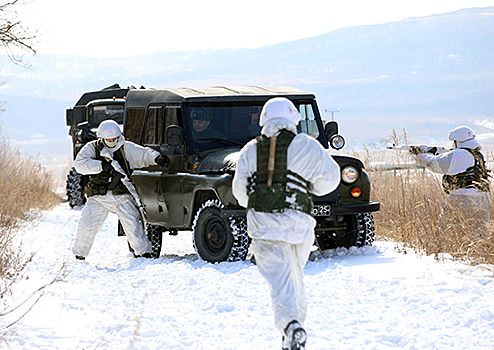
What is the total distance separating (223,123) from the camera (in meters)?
9.16

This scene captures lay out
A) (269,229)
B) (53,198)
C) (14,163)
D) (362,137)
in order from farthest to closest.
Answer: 1. (362,137)
2. (53,198)
3. (14,163)
4. (269,229)

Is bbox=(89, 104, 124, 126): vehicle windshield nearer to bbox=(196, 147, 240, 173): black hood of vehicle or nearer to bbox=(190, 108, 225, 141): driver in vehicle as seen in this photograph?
bbox=(190, 108, 225, 141): driver in vehicle

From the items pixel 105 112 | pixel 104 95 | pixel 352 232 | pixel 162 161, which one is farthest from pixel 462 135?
pixel 104 95

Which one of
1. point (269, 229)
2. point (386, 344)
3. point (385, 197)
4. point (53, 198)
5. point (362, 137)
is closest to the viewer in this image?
point (269, 229)

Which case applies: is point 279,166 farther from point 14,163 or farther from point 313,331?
point 14,163

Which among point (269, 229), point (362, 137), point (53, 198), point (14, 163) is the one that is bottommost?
point (362, 137)

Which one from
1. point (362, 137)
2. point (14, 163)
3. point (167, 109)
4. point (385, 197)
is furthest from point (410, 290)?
point (362, 137)

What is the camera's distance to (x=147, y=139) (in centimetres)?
970

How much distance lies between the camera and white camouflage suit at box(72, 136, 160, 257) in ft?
30.8

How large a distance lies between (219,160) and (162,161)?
0.95 m

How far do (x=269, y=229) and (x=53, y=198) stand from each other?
17.5 metres

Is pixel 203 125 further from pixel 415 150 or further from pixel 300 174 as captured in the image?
pixel 300 174

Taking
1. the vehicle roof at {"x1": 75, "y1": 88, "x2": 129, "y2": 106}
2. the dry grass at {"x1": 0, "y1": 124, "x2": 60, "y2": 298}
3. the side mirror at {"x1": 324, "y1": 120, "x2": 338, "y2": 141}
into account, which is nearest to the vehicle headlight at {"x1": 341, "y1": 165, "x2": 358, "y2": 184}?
the side mirror at {"x1": 324, "y1": 120, "x2": 338, "y2": 141}

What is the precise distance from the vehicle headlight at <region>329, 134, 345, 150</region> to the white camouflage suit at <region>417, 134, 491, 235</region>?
1.21 meters
